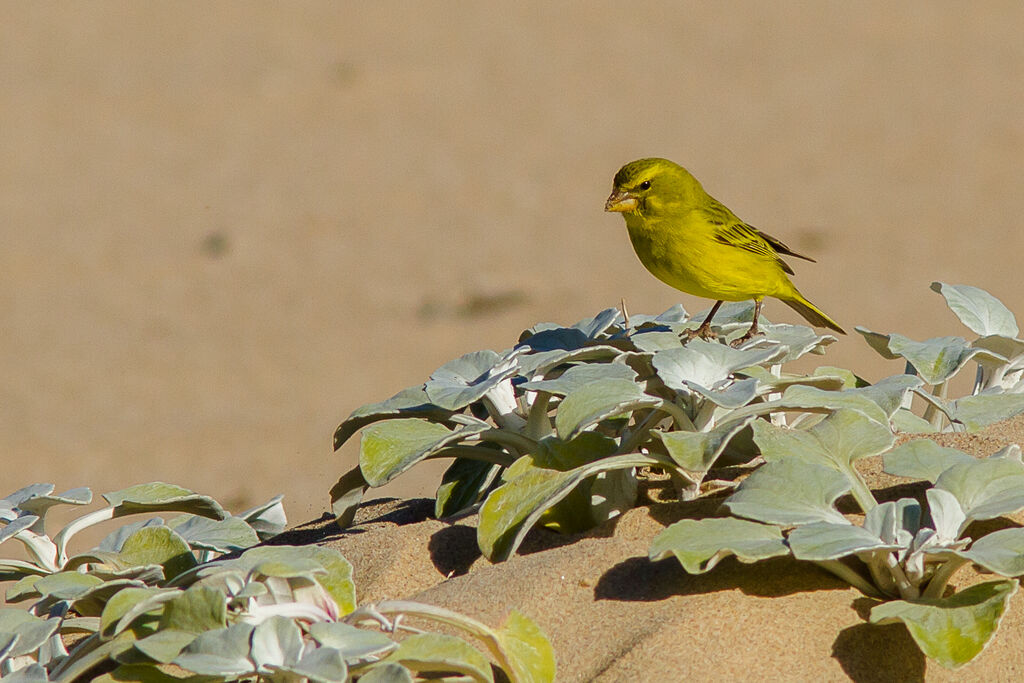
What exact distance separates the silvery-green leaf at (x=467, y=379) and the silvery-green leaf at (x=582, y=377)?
0.13 metres

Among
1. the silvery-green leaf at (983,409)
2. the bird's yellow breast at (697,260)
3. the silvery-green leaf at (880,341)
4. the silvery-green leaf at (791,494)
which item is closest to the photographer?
the silvery-green leaf at (791,494)

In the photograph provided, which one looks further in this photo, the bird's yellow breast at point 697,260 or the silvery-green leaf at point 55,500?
the bird's yellow breast at point 697,260

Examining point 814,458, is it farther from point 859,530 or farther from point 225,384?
point 225,384

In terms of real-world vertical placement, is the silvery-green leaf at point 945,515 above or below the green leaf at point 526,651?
below

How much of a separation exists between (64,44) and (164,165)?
539 cm

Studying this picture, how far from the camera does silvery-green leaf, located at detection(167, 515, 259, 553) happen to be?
9.18 feet

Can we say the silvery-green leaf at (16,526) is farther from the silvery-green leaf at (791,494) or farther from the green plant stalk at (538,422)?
the silvery-green leaf at (791,494)

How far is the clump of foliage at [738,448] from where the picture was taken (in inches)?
92.1

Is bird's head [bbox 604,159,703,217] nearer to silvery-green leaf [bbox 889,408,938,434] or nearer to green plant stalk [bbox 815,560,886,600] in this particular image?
silvery-green leaf [bbox 889,408,938,434]

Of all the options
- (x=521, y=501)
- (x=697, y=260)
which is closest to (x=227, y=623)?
(x=521, y=501)

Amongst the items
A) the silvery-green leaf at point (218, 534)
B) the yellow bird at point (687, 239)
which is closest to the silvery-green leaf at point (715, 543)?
the silvery-green leaf at point (218, 534)

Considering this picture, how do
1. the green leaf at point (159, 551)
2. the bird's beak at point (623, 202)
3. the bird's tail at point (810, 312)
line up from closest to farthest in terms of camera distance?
the green leaf at point (159, 551) → the bird's beak at point (623, 202) → the bird's tail at point (810, 312)

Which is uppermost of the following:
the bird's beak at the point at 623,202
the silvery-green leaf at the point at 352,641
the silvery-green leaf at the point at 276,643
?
the bird's beak at the point at 623,202

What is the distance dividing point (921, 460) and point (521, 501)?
83 cm
